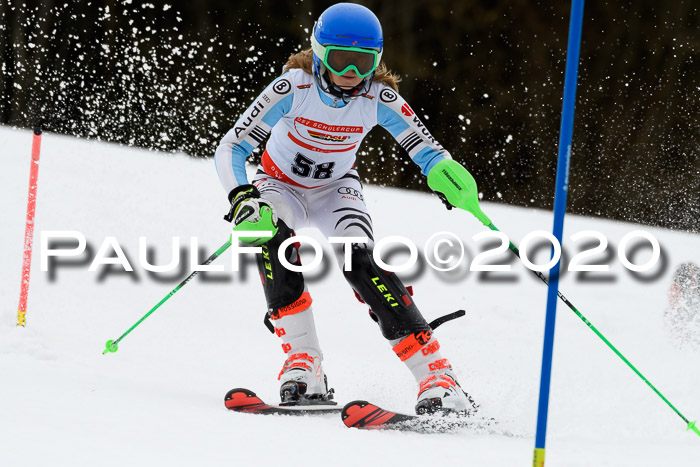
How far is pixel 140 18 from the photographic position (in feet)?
70.3

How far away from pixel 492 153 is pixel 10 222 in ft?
50.4

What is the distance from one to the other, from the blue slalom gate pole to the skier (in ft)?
Result: 3.80

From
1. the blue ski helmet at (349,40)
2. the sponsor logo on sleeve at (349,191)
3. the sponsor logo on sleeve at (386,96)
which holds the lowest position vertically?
the sponsor logo on sleeve at (349,191)

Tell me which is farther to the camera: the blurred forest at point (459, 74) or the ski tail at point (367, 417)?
the blurred forest at point (459, 74)

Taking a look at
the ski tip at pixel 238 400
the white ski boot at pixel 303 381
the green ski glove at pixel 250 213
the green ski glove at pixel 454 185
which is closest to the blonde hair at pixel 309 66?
the green ski glove at pixel 454 185

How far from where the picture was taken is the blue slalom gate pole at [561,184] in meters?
1.92

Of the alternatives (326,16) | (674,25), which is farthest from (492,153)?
(326,16)

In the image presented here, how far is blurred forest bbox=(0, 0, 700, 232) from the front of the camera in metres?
19.7

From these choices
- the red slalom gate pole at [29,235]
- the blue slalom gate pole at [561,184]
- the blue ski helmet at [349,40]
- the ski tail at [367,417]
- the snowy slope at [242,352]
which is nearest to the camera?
the blue slalom gate pole at [561,184]

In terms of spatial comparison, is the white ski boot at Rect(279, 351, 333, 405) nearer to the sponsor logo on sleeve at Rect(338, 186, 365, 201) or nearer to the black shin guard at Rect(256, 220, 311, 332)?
the black shin guard at Rect(256, 220, 311, 332)

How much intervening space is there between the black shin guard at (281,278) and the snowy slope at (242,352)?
1.62 ft

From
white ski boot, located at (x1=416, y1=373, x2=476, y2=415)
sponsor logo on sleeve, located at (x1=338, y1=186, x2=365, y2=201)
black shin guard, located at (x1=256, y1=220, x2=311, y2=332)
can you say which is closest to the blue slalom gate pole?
white ski boot, located at (x1=416, y1=373, x2=476, y2=415)

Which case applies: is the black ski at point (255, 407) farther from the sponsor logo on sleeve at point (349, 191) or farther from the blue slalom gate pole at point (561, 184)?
the blue slalom gate pole at point (561, 184)

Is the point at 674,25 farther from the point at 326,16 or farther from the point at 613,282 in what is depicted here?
the point at 326,16
